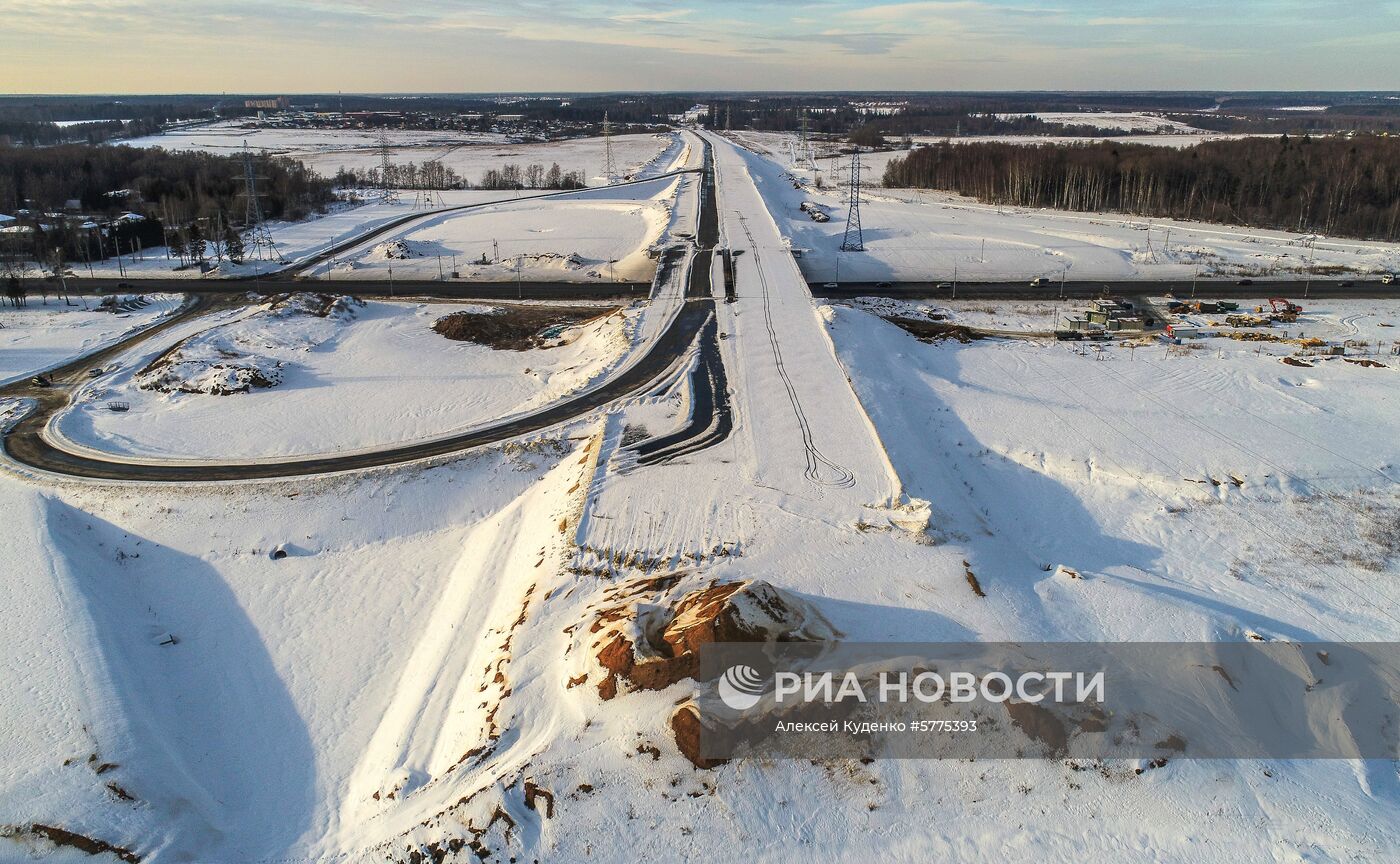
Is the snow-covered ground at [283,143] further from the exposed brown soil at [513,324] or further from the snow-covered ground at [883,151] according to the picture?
the exposed brown soil at [513,324]

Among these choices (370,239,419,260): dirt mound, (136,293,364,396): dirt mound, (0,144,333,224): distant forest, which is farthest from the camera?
(0,144,333,224): distant forest

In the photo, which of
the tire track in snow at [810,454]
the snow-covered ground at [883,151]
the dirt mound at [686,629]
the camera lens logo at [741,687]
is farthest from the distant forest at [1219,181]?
the camera lens logo at [741,687]

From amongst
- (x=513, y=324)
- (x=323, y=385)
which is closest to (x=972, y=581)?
(x=323, y=385)

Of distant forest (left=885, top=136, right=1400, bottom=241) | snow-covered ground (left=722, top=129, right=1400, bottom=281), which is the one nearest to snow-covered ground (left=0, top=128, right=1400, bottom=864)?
snow-covered ground (left=722, top=129, right=1400, bottom=281)

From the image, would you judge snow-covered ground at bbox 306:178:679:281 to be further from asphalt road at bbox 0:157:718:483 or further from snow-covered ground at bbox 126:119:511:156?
snow-covered ground at bbox 126:119:511:156

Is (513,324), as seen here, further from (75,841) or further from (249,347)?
(75,841)

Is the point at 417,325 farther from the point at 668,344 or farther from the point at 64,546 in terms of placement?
the point at 64,546
